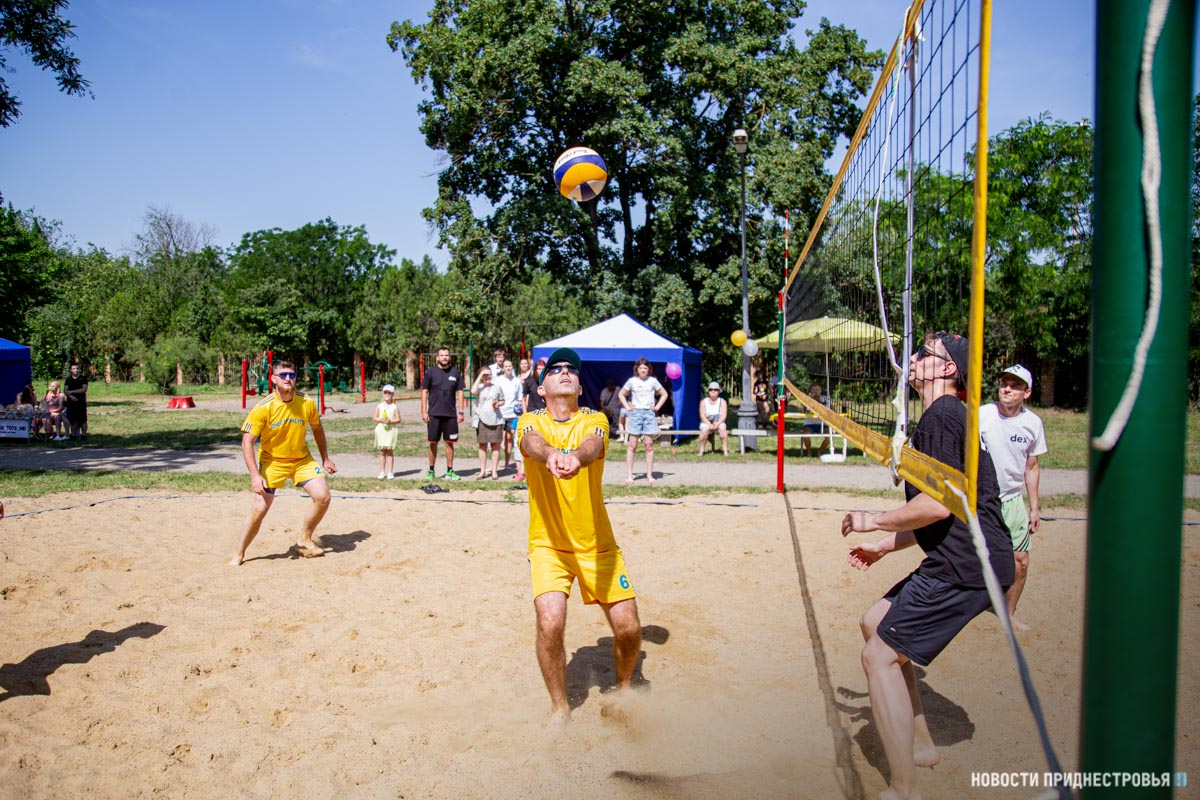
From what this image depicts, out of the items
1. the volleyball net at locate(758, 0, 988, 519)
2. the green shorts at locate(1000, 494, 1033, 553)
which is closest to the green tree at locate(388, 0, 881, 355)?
the volleyball net at locate(758, 0, 988, 519)

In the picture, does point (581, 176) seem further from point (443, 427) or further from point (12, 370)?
point (12, 370)

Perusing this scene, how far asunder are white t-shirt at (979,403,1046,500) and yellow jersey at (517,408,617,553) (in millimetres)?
2223

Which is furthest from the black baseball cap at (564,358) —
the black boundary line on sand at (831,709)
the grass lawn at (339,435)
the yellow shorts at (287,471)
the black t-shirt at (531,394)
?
the grass lawn at (339,435)

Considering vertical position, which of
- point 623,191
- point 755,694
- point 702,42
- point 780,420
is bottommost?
point 755,694

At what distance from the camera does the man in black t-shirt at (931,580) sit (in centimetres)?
271

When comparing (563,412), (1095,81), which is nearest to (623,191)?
(563,412)

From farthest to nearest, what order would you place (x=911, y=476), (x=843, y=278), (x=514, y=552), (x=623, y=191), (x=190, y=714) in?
(x=623, y=191) < (x=514, y=552) < (x=843, y=278) < (x=190, y=714) < (x=911, y=476)

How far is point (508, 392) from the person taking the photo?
1073 centimetres

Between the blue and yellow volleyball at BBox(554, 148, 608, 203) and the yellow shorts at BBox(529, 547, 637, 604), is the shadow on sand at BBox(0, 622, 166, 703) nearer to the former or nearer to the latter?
the yellow shorts at BBox(529, 547, 637, 604)

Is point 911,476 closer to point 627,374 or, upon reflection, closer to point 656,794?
point 656,794

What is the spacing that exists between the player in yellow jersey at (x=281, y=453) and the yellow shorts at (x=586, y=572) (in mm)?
3029

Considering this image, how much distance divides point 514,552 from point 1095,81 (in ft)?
19.1

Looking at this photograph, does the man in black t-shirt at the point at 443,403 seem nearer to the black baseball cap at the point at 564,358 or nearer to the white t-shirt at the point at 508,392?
the white t-shirt at the point at 508,392

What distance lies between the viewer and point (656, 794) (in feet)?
9.57
